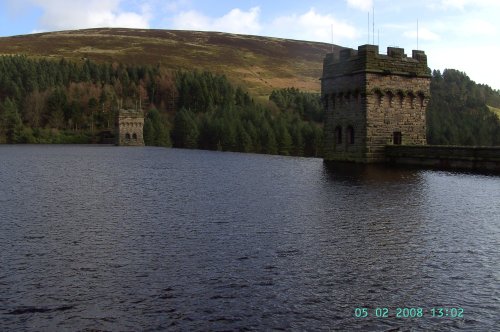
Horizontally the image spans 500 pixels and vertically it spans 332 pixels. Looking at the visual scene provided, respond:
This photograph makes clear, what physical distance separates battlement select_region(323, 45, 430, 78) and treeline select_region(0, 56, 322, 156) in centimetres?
6779

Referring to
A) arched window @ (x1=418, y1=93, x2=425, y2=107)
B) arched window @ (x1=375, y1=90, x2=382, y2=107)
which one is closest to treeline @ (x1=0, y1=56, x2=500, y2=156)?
arched window @ (x1=418, y1=93, x2=425, y2=107)

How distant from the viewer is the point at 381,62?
41.8m

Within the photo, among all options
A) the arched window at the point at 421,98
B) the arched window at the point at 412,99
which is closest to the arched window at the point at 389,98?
the arched window at the point at 412,99

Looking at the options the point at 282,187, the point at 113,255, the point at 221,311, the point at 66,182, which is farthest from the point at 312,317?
the point at 66,182

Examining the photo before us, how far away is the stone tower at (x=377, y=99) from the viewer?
41.7 meters

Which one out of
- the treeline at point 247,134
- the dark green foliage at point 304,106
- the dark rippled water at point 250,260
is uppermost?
the dark green foliage at point 304,106

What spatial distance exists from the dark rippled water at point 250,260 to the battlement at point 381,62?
63.4ft

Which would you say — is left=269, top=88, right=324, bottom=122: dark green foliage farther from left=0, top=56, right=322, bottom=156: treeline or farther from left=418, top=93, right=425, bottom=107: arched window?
left=418, top=93, right=425, bottom=107: arched window

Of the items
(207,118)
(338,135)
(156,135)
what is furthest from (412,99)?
(156,135)

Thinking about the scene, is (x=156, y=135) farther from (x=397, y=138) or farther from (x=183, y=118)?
(x=397, y=138)

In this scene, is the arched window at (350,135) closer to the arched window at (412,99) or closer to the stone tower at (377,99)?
the stone tower at (377,99)

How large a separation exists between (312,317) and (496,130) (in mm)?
142714

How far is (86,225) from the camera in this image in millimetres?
17469

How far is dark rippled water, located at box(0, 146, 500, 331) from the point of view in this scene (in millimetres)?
9086
